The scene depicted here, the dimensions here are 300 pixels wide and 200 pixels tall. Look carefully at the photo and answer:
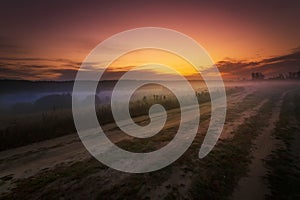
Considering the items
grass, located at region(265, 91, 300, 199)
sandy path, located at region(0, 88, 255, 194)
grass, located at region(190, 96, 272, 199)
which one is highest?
sandy path, located at region(0, 88, 255, 194)

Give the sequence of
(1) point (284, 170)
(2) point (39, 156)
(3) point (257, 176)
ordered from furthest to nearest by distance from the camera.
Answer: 1. (2) point (39, 156)
2. (1) point (284, 170)
3. (3) point (257, 176)

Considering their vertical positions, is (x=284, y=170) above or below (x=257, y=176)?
below

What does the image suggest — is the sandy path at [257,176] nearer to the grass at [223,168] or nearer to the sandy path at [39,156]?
the grass at [223,168]

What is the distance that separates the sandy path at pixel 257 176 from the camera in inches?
242

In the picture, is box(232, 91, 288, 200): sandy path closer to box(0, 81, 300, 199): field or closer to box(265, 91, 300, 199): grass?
box(0, 81, 300, 199): field

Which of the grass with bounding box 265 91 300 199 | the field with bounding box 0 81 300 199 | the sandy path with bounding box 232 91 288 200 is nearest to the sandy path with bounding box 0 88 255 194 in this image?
the field with bounding box 0 81 300 199

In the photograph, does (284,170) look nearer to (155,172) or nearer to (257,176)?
(257,176)

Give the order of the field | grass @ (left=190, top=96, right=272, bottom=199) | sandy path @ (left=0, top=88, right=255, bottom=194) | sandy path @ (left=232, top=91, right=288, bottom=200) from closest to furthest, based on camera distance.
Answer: the field, sandy path @ (left=232, top=91, right=288, bottom=200), grass @ (left=190, top=96, right=272, bottom=199), sandy path @ (left=0, top=88, right=255, bottom=194)

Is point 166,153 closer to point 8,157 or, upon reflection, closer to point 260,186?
point 260,186

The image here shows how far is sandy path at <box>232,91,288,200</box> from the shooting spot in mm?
6137

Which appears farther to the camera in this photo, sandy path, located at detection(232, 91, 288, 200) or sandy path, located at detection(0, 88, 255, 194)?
sandy path, located at detection(0, 88, 255, 194)

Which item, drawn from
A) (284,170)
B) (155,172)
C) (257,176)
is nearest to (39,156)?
(155,172)

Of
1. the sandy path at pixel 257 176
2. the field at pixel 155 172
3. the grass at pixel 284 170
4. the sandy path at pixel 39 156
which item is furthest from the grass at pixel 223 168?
the sandy path at pixel 39 156

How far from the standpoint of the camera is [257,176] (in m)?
7.28
